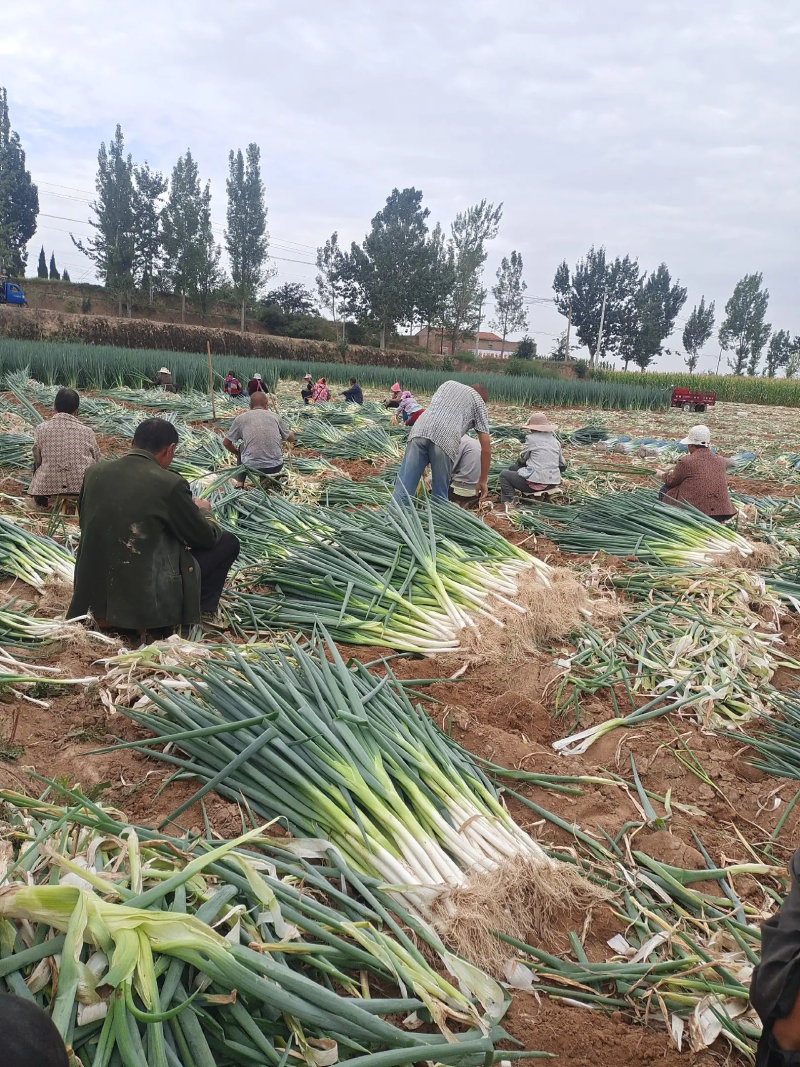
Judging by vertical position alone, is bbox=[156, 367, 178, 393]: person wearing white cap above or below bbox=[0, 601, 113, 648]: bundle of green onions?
above

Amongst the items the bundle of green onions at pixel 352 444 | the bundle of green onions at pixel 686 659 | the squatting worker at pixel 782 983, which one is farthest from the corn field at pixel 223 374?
the squatting worker at pixel 782 983

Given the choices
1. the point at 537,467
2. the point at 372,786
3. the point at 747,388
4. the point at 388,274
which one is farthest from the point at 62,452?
the point at 388,274

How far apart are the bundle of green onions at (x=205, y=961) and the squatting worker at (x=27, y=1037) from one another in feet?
0.83

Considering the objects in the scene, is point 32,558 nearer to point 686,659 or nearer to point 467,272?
point 686,659

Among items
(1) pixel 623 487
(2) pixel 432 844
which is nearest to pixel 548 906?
(2) pixel 432 844

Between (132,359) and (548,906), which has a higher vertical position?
(132,359)

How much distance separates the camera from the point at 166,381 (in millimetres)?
14719

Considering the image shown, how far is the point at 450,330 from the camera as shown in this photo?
51.0 metres

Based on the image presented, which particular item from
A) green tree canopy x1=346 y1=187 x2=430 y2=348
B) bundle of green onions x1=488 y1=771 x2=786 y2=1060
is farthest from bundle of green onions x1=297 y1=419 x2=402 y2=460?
green tree canopy x1=346 y1=187 x2=430 y2=348

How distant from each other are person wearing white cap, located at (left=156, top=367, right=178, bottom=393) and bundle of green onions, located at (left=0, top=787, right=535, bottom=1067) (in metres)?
14.1

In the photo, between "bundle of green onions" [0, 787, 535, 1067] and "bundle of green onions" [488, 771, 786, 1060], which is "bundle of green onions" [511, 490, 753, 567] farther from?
"bundle of green onions" [0, 787, 535, 1067]

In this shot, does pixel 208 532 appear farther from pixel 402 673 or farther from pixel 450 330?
pixel 450 330

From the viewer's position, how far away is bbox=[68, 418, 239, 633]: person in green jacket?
3326mm

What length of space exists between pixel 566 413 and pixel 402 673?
1851 cm
